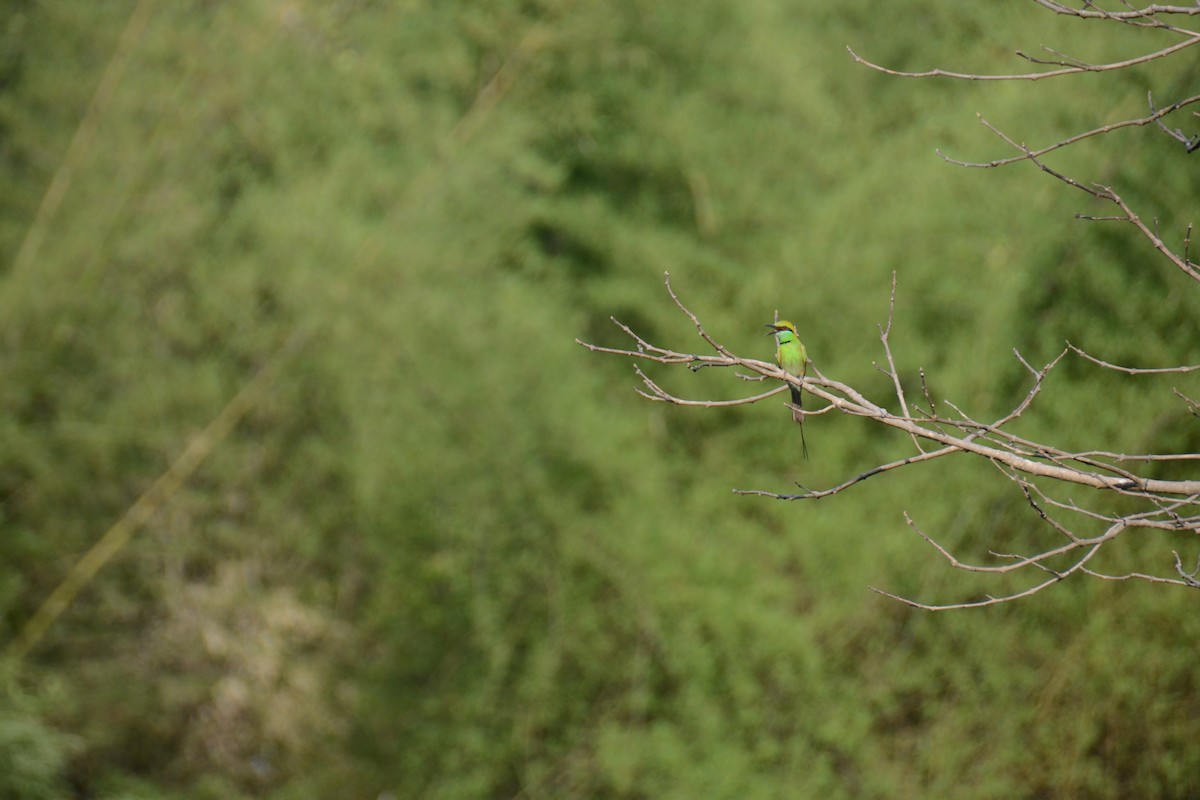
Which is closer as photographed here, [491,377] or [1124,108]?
[1124,108]

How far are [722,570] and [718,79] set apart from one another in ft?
5.47

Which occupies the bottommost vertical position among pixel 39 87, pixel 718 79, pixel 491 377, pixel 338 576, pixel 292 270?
pixel 338 576

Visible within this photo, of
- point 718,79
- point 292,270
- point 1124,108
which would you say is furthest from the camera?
point 718,79

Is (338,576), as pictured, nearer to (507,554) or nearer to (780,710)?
(507,554)

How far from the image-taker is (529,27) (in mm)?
4199

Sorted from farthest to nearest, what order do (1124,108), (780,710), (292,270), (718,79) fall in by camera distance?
(718,79), (292,270), (780,710), (1124,108)

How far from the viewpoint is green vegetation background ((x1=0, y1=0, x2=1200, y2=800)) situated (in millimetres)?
3506

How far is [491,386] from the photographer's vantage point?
13.0 feet

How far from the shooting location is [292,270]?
3863 mm

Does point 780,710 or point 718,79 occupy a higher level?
point 718,79

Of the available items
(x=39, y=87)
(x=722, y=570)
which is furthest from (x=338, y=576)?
(x=39, y=87)

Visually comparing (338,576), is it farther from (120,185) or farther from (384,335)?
(120,185)

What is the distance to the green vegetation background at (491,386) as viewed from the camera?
3506mm

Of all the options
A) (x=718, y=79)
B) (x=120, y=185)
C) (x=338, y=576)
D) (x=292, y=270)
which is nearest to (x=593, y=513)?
(x=338, y=576)
